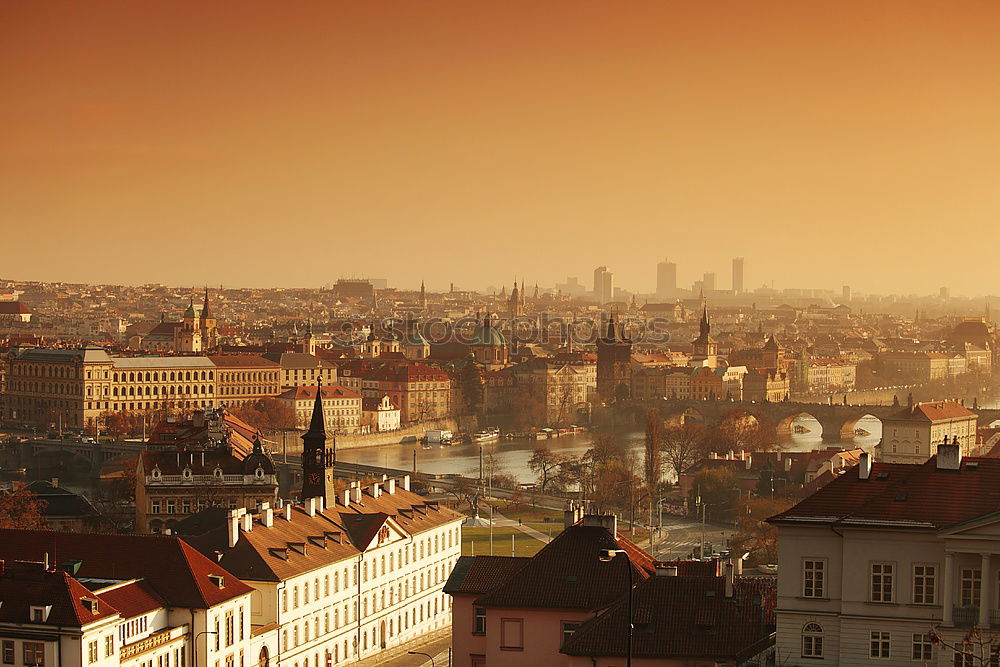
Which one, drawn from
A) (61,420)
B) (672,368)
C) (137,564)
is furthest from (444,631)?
(672,368)

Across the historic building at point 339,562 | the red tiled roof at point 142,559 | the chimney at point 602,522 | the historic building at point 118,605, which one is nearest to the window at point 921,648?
the chimney at point 602,522

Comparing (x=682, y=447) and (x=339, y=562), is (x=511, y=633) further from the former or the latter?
(x=682, y=447)

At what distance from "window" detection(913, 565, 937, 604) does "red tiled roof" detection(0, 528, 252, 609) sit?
13000mm

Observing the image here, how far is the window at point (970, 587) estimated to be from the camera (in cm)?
1945

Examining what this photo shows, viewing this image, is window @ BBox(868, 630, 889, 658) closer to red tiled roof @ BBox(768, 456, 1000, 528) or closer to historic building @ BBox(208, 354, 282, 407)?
red tiled roof @ BBox(768, 456, 1000, 528)

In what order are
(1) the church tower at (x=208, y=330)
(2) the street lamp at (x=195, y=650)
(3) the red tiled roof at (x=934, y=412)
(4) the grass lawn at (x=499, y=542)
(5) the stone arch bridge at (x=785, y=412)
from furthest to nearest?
(1) the church tower at (x=208, y=330) < (5) the stone arch bridge at (x=785, y=412) < (3) the red tiled roof at (x=934, y=412) < (4) the grass lawn at (x=499, y=542) < (2) the street lamp at (x=195, y=650)

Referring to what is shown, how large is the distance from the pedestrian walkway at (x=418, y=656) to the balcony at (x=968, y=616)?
17025 mm

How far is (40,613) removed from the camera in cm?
2678

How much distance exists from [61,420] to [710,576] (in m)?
81.9

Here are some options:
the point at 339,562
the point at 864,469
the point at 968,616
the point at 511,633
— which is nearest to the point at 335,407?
the point at 339,562

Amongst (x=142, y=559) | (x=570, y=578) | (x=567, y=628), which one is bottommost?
(x=142, y=559)

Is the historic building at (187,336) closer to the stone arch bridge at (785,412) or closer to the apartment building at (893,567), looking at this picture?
the stone arch bridge at (785,412)

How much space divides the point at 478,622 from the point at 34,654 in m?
6.68

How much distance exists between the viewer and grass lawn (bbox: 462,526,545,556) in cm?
4728
